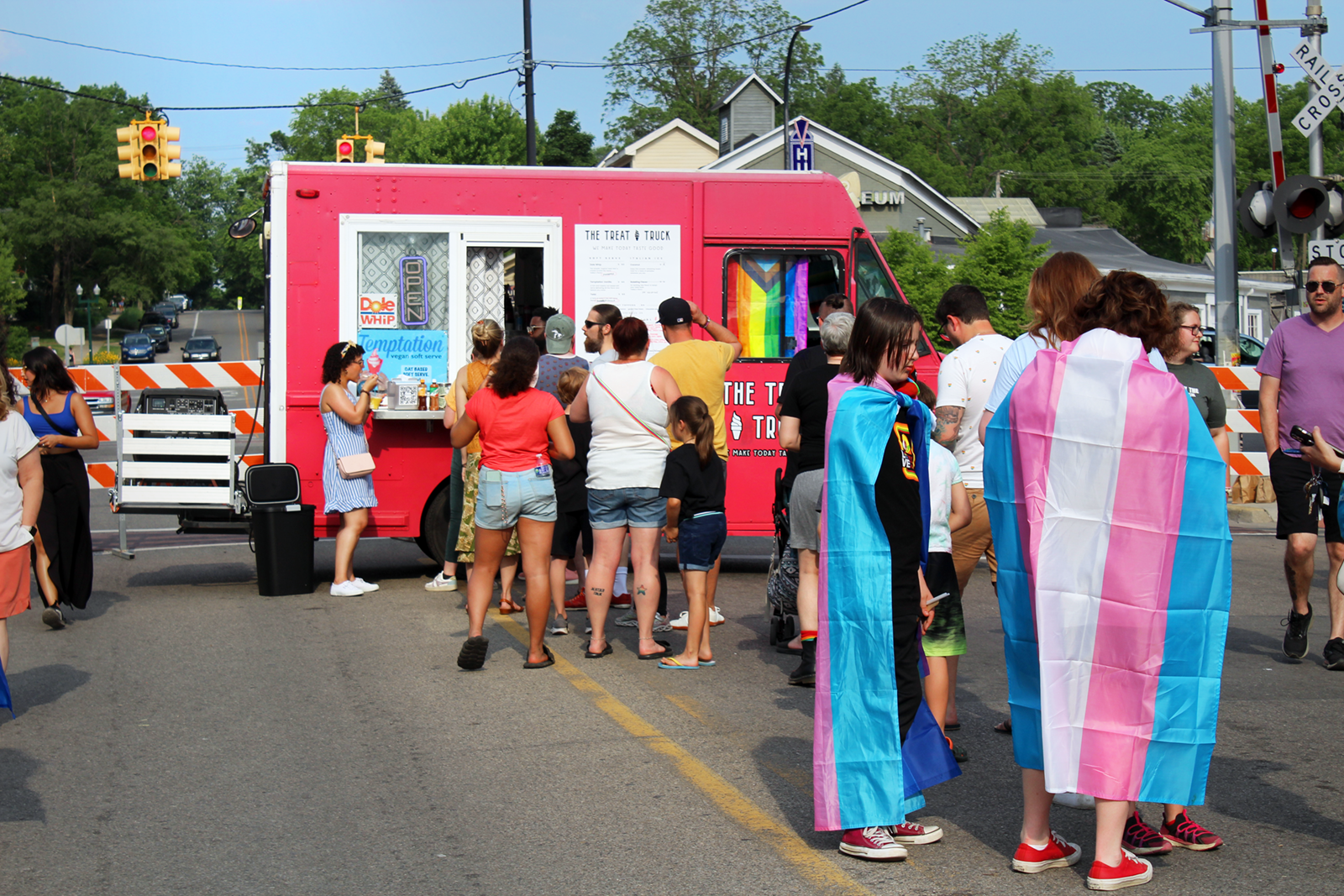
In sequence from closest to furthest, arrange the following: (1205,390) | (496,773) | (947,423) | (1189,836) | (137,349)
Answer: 1. (1189,836)
2. (496,773)
3. (947,423)
4. (1205,390)
5. (137,349)

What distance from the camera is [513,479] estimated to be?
24.0 feet

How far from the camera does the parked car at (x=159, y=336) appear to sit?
74.8m

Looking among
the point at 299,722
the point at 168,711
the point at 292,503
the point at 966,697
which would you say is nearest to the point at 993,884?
the point at 966,697

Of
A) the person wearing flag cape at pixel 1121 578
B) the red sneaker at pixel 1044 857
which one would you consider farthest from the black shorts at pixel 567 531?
the person wearing flag cape at pixel 1121 578

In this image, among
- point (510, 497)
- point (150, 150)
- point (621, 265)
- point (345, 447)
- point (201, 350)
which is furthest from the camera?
point (201, 350)

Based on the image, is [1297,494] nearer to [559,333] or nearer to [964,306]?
[964,306]

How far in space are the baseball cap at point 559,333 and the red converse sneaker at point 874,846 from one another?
17.1 feet

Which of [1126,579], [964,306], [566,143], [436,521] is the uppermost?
[566,143]

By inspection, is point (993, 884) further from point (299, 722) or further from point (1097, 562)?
point (299, 722)

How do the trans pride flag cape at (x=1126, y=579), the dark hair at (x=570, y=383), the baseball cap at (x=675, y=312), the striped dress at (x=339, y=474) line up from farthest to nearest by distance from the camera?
the striped dress at (x=339, y=474) < the dark hair at (x=570, y=383) < the baseball cap at (x=675, y=312) < the trans pride flag cape at (x=1126, y=579)

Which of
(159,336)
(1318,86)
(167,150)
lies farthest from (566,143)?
(1318,86)

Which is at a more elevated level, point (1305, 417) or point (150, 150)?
point (150, 150)

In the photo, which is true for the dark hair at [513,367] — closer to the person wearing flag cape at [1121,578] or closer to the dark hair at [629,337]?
the dark hair at [629,337]

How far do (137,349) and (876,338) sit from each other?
65.5 m
